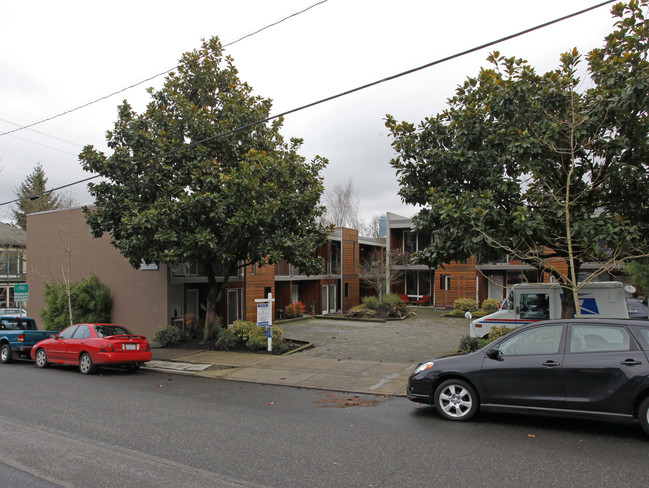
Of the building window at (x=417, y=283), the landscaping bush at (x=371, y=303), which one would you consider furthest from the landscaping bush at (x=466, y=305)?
the building window at (x=417, y=283)

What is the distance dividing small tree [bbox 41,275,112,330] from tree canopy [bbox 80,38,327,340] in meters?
5.30

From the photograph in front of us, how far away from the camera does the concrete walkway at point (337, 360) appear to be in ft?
35.5

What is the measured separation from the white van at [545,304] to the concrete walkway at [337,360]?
6.00 ft

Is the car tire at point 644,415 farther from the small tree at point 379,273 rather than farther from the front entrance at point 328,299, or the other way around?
the front entrance at point 328,299

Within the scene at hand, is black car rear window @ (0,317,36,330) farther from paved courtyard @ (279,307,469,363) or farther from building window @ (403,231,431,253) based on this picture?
building window @ (403,231,431,253)

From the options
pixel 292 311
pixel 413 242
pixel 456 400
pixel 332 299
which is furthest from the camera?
pixel 413 242

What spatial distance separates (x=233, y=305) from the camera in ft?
72.5

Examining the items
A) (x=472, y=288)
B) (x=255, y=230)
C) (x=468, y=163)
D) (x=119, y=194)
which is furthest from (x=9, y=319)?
(x=472, y=288)

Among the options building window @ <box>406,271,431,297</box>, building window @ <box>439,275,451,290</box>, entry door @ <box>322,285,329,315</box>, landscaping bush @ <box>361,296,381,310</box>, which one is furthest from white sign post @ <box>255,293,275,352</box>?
building window @ <box>406,271,431,297</box>

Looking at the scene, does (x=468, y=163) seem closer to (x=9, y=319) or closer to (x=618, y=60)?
(x=618, y=60)

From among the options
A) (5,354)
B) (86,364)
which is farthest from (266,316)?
(5,354)

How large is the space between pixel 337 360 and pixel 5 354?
35.1ft

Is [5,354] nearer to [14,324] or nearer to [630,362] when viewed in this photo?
[14,324]

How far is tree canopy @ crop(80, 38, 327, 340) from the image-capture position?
13.8 metres
